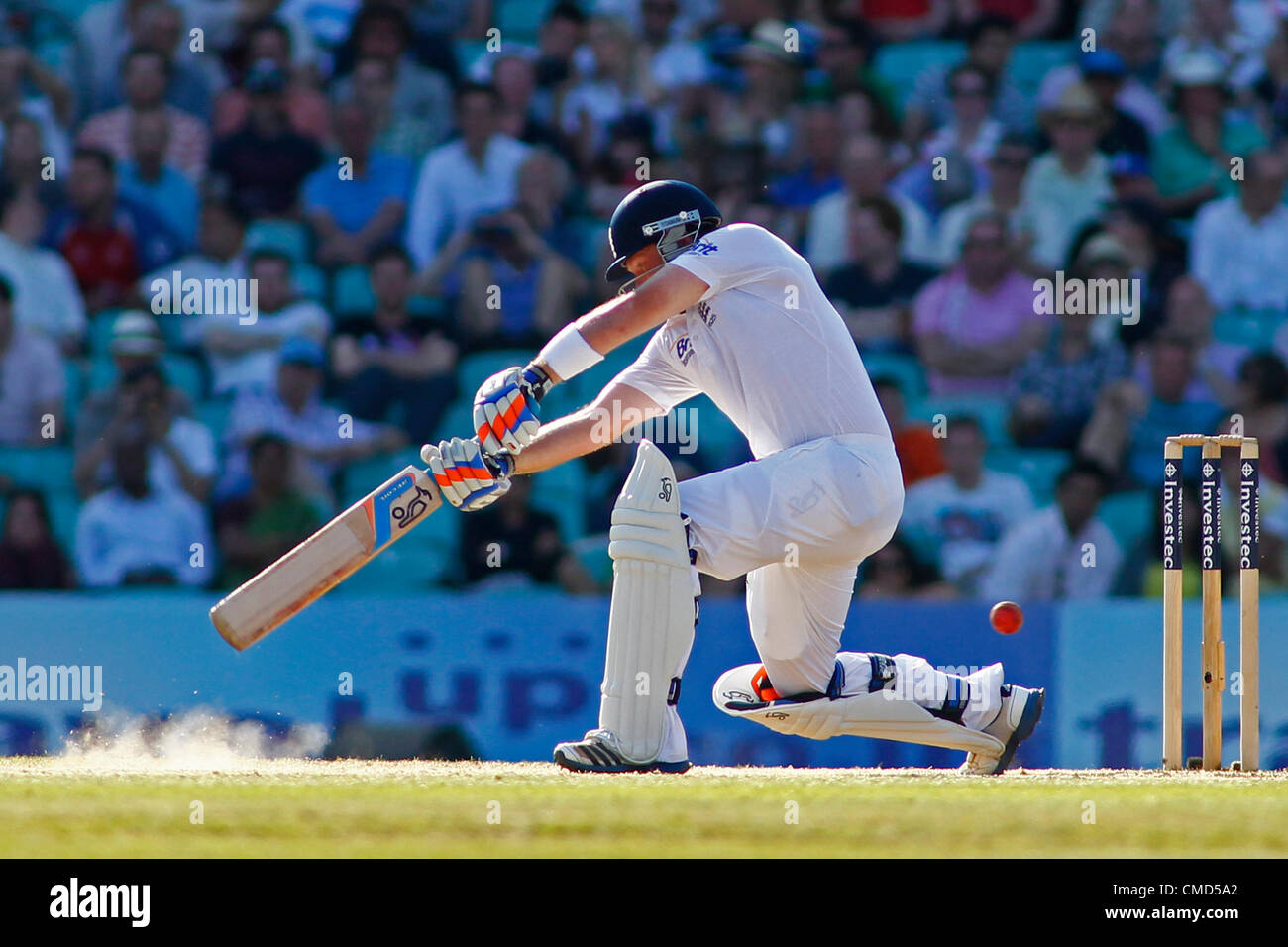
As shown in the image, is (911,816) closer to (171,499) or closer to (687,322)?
(687,322)

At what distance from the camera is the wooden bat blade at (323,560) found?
16.1 feet

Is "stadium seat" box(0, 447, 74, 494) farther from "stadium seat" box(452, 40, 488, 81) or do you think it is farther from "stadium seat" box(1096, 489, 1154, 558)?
"stadium seat" box(1096, 489, 1154, 558)

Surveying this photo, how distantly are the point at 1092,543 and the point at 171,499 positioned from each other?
425 cm

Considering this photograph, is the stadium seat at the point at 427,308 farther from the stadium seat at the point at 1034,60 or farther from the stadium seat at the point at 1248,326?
the stadium seat at the point at 1248,326

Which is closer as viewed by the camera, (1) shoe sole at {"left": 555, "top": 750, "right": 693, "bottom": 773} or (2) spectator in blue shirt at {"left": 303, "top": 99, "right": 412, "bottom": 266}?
(1) shoe sole at {"left": 555, "top": 750, "right": 693, "bottom": 773}

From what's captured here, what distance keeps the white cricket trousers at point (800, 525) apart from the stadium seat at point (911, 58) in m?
5.00

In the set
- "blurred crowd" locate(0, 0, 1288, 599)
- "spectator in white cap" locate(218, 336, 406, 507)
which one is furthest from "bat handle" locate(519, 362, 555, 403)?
"spectator in white cap" locate(218, 336, 406, 507)

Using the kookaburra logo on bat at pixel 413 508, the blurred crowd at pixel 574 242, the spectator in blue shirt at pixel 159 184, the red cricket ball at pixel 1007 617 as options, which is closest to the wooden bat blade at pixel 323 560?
the kookaburra logo on bat at pixel 413 508

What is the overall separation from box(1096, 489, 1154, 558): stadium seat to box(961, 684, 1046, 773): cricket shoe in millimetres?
2867

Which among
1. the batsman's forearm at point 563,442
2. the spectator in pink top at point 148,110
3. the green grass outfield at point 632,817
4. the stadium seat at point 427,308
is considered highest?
the spectator in pink top at point 148,110

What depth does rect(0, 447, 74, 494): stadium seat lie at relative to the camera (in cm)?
823

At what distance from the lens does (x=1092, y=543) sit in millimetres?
7953
